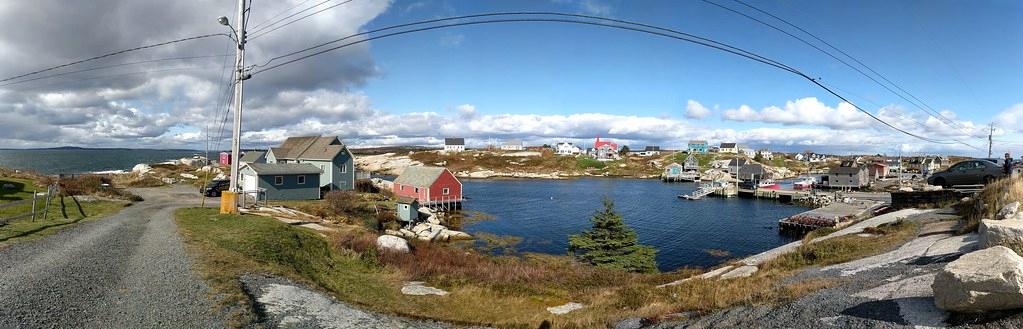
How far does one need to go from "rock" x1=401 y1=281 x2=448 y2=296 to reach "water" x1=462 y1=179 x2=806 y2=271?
22055 millimetres

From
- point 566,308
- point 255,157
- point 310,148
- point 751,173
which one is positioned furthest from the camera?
point 751,173

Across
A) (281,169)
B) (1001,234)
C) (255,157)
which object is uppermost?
(255,157)

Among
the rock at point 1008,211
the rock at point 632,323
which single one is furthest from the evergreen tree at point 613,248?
the rock at point 1008,211

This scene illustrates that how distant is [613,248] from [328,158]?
1507 inches

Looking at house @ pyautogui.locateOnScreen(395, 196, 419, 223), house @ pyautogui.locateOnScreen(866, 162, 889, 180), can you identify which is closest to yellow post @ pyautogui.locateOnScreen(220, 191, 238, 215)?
house @ pyautogui.locateOnScreen(395, 196, 419, 223)

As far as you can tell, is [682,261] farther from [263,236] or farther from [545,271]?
[263,236]

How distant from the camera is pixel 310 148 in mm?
59062

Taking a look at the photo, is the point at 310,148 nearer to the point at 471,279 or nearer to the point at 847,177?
the point at 471,279

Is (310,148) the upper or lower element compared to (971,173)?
upper

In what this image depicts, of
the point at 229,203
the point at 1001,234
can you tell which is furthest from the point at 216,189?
the point at 1001,234

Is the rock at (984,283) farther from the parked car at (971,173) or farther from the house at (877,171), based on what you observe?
the house at (877,171)

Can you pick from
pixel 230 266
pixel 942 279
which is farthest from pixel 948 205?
pixel 230 266

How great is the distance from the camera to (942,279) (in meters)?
7.16

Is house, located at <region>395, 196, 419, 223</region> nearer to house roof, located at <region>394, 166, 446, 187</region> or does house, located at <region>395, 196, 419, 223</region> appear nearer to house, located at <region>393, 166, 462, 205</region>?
house, located at <region>393, 166, 462, 205</region>
